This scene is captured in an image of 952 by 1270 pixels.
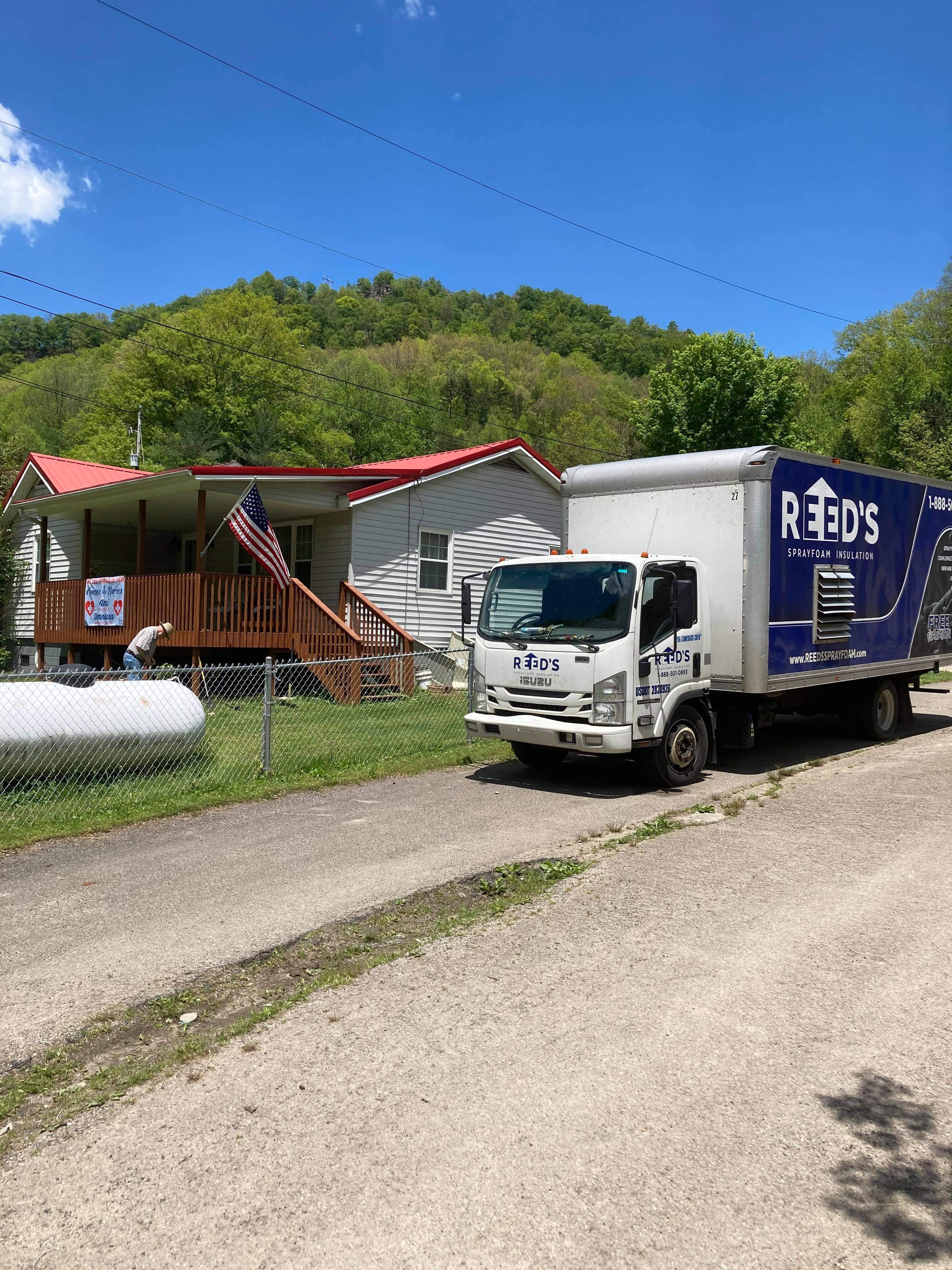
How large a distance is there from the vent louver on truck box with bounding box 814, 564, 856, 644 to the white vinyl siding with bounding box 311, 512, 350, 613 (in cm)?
1028

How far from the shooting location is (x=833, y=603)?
10562mm

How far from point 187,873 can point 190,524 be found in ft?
57.6

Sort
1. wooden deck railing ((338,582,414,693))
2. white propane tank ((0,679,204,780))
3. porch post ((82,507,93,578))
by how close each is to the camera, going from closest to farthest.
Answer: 1. white propane tank ((0,679,204,780))
2. wooden deck railing ((338,582,414,693))
3. porch post ((82,507,93,578))

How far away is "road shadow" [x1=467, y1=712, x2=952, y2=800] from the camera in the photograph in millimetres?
9539

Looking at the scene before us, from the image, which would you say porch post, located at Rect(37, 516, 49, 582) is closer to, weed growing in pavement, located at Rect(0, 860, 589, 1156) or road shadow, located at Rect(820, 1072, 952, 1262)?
weed growing in pavement, located at Rect(0, 860, 589, 1156)

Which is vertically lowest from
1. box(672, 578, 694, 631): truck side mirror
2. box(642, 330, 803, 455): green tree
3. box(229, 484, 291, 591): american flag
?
box(672, 578, 694, 631): truck side mirror

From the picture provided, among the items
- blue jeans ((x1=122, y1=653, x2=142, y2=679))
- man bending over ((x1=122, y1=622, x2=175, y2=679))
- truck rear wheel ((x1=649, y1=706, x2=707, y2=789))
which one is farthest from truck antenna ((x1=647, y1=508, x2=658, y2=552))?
blue jeans ((x1=122, y1=653, x2=142, y2=679))

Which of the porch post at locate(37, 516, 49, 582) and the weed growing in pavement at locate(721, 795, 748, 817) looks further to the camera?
the porch post at locate(37, 516, 49, 582)

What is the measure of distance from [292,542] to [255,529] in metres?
5.14

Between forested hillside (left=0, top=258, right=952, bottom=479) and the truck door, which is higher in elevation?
forested hillside (left=0, top=258, right=952, bottom=479)

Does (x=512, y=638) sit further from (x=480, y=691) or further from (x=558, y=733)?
(x=558, y=733)

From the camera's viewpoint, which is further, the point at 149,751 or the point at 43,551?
the point at 43,551

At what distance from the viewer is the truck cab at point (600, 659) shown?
28.3ft

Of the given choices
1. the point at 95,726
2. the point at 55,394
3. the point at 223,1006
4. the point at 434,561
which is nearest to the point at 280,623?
the point at 434,561
